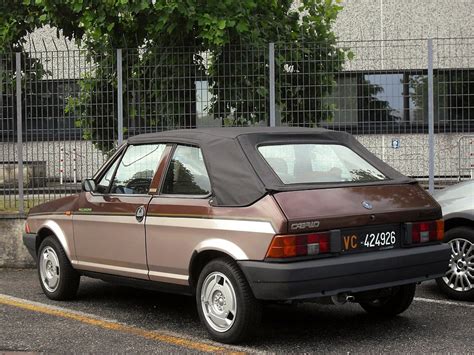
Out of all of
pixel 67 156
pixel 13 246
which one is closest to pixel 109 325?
pixel 13 246

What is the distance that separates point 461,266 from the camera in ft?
22.0

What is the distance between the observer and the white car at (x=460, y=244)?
21.9ft

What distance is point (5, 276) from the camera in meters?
8.89

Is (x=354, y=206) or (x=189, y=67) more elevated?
(x=189, y=67)

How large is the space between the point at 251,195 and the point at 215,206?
35 cm

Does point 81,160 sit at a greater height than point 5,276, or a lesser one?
greater

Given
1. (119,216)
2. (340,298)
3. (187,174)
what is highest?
(187,174)

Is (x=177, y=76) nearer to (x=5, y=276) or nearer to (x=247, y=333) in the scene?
(x=5, y=276)

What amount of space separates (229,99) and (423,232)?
4763mm

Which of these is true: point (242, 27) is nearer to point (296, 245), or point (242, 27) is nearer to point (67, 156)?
point (67, 156)

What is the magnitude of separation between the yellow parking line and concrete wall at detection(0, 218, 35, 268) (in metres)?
Answer: 1.99

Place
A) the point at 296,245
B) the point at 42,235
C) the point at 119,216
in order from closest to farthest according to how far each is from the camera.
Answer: the point at 296,245
the point at 119,216
the point at 42,235

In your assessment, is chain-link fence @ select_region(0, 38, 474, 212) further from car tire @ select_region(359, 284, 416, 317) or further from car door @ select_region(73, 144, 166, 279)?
car tire @ select_region(359, 284, 416, 317)

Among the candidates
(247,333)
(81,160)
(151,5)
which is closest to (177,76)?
(151,5)
